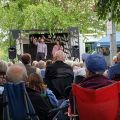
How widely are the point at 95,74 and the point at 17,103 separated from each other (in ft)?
3.55

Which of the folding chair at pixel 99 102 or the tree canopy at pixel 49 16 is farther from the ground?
the tree canopy at pixel 49 16

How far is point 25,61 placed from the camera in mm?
10414

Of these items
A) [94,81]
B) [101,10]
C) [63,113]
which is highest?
[101,10]

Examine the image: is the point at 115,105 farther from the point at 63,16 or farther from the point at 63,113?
the point at 63,16

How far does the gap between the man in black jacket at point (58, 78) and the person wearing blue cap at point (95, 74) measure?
11.2 ft

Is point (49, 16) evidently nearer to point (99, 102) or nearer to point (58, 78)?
point (58, 78)

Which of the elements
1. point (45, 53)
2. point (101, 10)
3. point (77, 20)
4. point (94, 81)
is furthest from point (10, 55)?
point (94, 81)

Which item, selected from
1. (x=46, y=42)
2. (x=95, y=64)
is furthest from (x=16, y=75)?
(x=46, y=42)

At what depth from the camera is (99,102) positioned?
555cm

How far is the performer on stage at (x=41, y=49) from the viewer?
74.2 ft

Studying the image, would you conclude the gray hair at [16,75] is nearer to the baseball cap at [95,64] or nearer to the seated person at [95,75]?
the seated person at [95,75]

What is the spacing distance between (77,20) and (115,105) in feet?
70.0

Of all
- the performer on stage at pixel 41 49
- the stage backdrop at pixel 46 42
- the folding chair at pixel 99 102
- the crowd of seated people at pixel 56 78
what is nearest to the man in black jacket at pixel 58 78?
the crowd of seated people at pixel 56 78

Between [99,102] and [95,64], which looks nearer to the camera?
[99,102]
